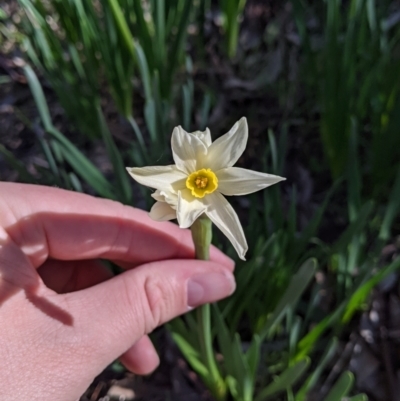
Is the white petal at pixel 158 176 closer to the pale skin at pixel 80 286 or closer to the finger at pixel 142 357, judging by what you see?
the pale skin at pixel 80 286

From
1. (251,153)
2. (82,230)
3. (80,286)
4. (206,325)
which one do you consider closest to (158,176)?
(206,325)

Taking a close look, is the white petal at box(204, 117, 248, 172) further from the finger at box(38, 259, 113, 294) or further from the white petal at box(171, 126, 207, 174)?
the finger at box(38, 259, 113, 294)

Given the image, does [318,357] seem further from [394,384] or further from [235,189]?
[235,189]

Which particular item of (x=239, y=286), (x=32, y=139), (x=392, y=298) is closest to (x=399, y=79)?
(x=392, y=298)

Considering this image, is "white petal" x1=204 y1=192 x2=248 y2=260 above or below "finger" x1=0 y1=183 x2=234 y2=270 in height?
above

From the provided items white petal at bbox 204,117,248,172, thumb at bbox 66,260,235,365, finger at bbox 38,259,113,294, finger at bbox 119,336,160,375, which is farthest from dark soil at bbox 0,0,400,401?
white petal at bbox 204,117,248,172

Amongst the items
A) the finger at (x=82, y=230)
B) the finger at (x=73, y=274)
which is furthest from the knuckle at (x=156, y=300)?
the finger at (x=73, y=274)

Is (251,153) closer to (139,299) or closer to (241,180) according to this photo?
(139,299)
